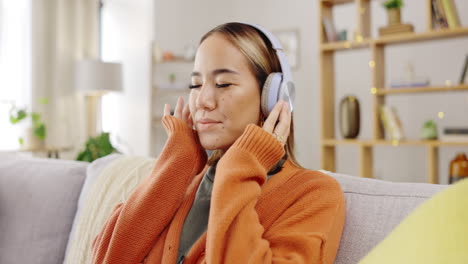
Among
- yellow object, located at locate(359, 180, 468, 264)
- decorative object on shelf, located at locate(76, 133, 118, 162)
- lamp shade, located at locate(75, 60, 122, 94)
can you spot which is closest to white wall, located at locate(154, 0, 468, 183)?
lamp shade, located at locate(75, 60, 122, 94)

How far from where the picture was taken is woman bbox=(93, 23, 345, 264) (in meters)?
0.83

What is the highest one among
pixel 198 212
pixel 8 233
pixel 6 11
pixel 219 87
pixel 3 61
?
pixel 6 11

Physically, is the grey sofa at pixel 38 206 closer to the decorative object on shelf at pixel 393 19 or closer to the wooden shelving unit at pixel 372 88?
→ the wooden shelving unit at pixel 372 88

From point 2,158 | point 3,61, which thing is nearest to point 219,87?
point 2,158

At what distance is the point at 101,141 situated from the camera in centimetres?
236

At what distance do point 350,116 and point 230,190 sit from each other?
2902 mm

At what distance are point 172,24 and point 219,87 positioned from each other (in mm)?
4575

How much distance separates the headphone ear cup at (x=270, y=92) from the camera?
0.96 metres

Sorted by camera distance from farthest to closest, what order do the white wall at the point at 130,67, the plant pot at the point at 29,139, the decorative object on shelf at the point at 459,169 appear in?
the white wall at the point at 130,67, the plant pot at the point at 29,139, the decorative object on shelf at the point at 459,169

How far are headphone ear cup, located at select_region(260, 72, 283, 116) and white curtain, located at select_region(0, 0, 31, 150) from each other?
3.84 meters

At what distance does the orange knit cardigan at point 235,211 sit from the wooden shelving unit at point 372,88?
8.55ft

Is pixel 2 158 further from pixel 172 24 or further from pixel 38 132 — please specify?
pixel 172 24

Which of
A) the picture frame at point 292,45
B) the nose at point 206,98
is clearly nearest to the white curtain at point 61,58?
the picture frame at point 292,45

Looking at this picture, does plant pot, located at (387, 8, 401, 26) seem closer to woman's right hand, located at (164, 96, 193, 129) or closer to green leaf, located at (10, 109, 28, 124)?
woman's right hand, located at (164, 96, 193, 129)
